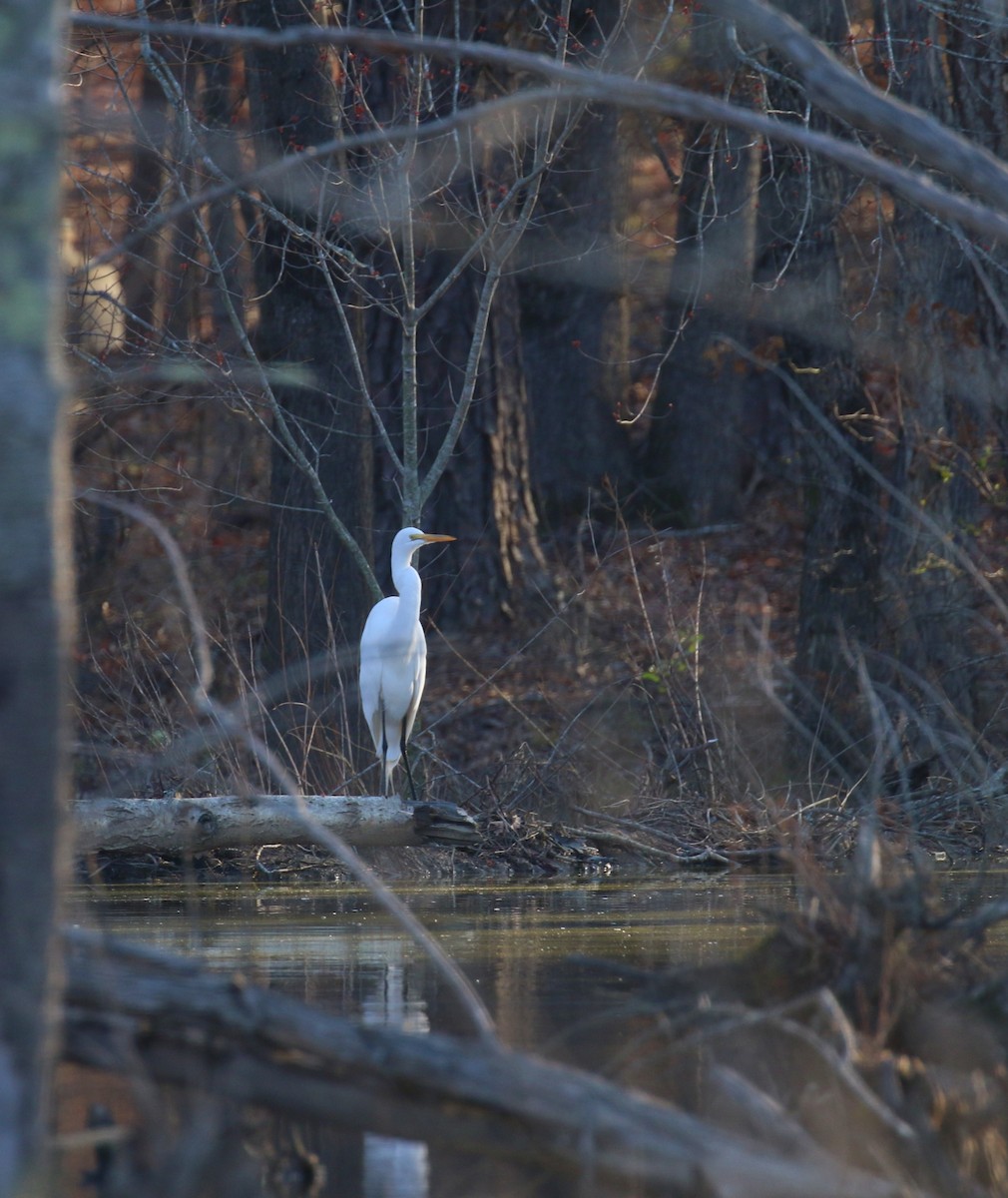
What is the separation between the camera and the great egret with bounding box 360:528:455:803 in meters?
10.1

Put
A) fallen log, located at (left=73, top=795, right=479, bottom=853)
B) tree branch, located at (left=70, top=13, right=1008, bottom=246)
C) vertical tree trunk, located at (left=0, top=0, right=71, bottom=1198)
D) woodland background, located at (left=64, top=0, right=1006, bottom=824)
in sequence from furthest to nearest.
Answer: woodland background, located at (left=64, top=0, right=1006, bottom=824), fallen log, located at (left=73, top=795, right=479, bottom=853), tree branch, located at (left=70, top=13, right=1008, bottom=246), vertical tree trunk, located at (left=0, top=0, right=71, bottom=1198)

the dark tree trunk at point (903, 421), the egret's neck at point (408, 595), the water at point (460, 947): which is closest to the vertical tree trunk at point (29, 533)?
the water at point (460, 947)

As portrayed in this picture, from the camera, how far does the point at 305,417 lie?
12.5m

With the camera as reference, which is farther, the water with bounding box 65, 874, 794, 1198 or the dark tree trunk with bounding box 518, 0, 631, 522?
the dark tree trunk with bounding box 518, 0, 631, 522

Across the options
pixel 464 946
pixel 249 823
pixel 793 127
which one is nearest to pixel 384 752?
pixel 249 823

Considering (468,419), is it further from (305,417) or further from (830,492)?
(830,492)

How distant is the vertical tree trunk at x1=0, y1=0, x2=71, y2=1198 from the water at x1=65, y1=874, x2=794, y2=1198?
118 cm

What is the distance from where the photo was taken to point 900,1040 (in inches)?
167

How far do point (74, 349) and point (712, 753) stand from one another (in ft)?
15.5

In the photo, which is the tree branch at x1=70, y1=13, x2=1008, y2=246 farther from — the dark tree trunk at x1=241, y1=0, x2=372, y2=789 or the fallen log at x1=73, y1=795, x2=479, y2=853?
the dark tree trunk at x1=241, y1=0, x2=372, y2=789

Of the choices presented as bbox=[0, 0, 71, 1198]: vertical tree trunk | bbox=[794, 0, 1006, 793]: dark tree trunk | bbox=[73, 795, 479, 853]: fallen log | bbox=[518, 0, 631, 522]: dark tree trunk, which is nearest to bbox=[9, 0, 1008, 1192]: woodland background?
bbox=[794, 0, 1006, 793]: dark tree trunk

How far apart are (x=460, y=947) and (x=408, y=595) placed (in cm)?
357

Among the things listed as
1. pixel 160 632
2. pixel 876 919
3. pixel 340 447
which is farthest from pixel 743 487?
pixel 876 919

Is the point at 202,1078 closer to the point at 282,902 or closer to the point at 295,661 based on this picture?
the point at 282,902
